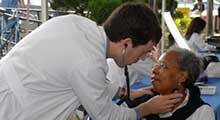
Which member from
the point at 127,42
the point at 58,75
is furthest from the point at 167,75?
the point at 58,75

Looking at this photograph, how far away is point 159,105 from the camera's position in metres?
1.78

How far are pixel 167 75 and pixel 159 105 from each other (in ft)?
1.00

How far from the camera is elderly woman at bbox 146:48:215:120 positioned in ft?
6.53

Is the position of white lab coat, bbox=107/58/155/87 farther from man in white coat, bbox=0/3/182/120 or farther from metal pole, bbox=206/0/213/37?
metal pole, bbox=206/0/213/37

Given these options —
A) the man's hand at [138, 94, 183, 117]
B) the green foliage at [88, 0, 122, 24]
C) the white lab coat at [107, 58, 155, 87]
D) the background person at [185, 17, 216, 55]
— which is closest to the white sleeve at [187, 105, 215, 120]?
the man's hand at [138, 94, 183, 117]

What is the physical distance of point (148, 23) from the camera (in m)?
1.52

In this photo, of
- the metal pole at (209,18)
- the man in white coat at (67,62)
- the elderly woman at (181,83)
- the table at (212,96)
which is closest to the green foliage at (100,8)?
the table at (212,96)

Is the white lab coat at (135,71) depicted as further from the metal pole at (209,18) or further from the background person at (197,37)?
the metal pole at (209,18)

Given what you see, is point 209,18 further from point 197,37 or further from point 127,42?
point 127,42

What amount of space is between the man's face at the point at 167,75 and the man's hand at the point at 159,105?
10cm

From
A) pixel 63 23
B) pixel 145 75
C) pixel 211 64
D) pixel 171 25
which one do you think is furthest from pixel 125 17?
pixel 211 64

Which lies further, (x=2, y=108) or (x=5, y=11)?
(x=5, y=11)

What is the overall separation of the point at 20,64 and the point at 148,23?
0.44 meters

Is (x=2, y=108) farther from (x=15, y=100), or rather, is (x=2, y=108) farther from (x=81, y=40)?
(x=81, y=40)
